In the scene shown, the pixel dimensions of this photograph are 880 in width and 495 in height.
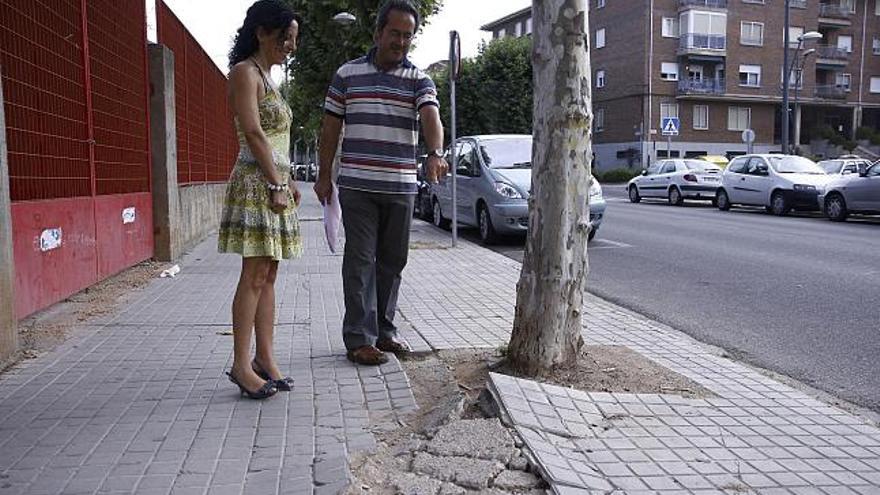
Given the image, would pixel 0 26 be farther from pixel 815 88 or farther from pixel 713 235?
pixel 815 88

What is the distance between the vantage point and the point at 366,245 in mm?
4617

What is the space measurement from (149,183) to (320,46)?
1019 centimetres

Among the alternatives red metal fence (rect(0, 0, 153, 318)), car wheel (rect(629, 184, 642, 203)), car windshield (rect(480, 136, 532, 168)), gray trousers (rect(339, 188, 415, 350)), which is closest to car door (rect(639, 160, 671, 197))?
car wheel (rect(629, 184, 642, 203))

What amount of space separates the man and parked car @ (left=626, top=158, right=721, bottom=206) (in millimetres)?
20545

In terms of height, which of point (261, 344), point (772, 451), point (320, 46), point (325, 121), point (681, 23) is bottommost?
point (772, 451)

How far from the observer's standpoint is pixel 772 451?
3385mm

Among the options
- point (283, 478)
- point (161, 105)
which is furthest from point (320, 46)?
point (283, 478)

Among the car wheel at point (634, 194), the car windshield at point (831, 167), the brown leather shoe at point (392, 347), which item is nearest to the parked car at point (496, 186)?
the brown leather shoe at point (392, 347)

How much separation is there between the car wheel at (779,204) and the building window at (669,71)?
33365 millimetres

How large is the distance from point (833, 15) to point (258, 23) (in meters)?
61.1

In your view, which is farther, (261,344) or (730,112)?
(730,112)

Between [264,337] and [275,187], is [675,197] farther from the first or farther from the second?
[275,187]

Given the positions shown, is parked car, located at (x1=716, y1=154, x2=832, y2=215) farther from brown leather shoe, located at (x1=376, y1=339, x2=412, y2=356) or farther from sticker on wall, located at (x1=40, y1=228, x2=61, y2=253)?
sticker on wall, located at (x1=40, y1=228, x2=61, y2=253)

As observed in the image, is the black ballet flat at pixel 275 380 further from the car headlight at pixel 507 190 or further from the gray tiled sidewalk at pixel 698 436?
the car headlight at pixel 507 190
